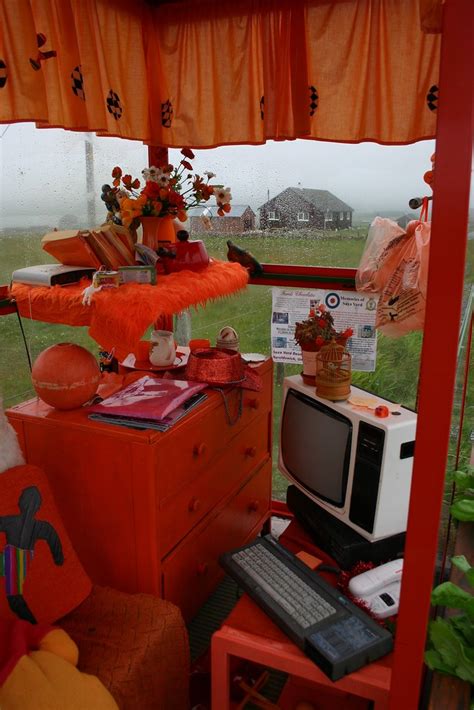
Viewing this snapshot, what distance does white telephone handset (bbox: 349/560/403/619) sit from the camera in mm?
1529

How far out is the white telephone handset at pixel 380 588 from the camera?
153cm

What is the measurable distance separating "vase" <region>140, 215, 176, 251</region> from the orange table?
52.8 inches

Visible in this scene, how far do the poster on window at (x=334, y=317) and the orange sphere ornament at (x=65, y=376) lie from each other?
112cm

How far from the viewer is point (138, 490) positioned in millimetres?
1731

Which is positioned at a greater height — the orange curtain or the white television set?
the orange curtain

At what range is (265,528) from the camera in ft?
8.99

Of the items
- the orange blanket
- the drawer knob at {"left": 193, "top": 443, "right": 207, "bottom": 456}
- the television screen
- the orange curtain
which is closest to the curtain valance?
the orange curtain

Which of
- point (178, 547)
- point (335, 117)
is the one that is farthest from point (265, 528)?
point (335, 117)

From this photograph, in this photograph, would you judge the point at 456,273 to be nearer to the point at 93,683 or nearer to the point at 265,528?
the point at 93,683

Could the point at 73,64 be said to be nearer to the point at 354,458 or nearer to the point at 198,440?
the point at 198,440

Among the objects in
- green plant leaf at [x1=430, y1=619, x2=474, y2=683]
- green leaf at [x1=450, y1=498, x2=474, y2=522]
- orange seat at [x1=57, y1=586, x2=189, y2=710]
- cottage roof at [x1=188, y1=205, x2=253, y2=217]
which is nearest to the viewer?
Answer: green plant leaf at [x1=430, y1=619, x2=474, y2=683]

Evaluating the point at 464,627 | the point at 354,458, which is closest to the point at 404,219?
the point at 354,458

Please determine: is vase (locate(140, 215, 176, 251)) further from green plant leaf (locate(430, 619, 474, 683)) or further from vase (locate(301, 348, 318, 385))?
green plant leaf (locate(430, 619, 474, 683))

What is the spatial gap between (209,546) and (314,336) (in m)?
0.88
